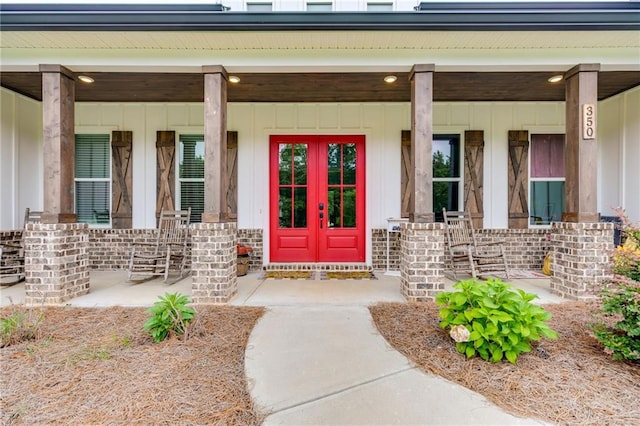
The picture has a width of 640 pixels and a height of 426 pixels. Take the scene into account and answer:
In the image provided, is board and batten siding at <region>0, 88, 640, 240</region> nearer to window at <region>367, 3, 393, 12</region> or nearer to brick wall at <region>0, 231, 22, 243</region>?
brick wall at <region>0, 231, 22, 243</region>

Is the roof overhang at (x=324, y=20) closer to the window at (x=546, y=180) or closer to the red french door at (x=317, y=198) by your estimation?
the red french door at (x=317, y=198)

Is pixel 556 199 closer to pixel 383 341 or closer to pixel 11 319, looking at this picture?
pixel 383 341

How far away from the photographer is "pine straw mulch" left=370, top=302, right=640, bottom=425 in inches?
70.4

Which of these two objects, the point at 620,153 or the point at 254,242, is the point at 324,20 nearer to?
the point at 254,242

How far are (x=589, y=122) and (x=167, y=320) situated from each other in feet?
17.3

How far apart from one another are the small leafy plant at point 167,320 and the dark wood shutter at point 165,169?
341 centimetres

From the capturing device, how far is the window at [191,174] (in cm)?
592

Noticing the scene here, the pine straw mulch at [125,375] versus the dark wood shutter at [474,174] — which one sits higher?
the dark wood shutter at [474,174]

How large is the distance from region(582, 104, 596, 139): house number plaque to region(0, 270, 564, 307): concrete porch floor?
6.84ft

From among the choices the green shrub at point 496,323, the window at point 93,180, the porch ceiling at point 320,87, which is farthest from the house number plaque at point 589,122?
the window at point 93,180

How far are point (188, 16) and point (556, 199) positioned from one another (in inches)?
264

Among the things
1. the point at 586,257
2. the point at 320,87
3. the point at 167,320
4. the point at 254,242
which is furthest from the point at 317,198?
the point at 586,257

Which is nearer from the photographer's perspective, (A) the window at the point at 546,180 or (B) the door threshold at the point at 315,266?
(B) the door threshold at the point at 315,266

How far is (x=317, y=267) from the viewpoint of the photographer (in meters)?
5.64
